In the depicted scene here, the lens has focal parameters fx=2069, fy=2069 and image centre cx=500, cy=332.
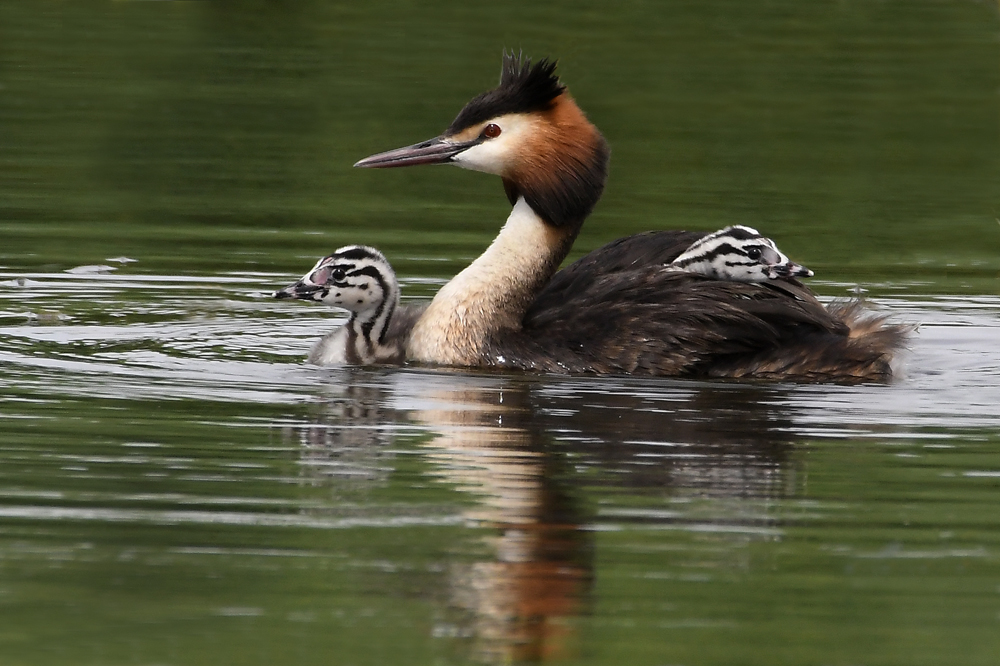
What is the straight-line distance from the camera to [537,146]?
411 inches

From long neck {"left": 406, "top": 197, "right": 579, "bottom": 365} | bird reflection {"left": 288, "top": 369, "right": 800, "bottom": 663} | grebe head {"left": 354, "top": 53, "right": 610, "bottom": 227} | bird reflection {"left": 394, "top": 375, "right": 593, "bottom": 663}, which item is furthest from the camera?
grebe head {"left": 354, "top": 53, "right": 610, "bottom": 227}

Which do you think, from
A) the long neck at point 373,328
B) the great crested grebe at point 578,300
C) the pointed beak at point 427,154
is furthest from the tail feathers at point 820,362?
the pointed beak at point 427,154

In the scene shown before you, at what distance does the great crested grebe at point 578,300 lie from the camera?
9.80m

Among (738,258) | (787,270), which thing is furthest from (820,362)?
(738,258)

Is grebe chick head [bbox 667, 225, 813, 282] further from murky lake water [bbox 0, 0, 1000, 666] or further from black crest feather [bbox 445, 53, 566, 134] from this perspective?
black crest feather [bbox 445, 53, 566, 134]

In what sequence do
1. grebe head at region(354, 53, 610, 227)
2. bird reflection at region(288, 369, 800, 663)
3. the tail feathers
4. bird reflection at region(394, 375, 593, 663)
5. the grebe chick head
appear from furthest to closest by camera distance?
grebe head at region(354, 53, 610, 227)
the grebe chick head
the tail feathers
bird reflection at region(288, 369, 800, 663)
bird reflection at region(394, 375, 593, 663)

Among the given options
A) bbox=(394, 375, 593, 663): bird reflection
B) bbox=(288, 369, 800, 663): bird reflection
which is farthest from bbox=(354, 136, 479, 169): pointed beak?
bbox=(394, 375, 593, 663): bird reflection

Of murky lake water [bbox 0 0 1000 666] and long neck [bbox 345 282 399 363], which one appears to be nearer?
murky lake water [bbox 0 0 1000 666]

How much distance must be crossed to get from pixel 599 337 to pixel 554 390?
1.76 feet

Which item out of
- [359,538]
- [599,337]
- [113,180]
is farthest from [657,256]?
[113,180]

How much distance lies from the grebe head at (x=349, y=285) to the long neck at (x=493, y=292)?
0.26 m

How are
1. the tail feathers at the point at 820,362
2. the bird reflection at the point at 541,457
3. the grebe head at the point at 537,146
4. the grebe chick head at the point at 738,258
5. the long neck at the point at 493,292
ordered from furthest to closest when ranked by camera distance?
1. the grebe head at the point at 537,146
2. the long neck at the point at 493,292
3. the grebe chick head at the point at 738,258
4. the tail feathers at the point at 820,362
5. the bird reflection at the point at 541,457

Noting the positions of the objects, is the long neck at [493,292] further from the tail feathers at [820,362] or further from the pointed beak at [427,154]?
the tail feathers at [820,362]

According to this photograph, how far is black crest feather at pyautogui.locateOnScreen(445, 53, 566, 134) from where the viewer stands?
412 inches
